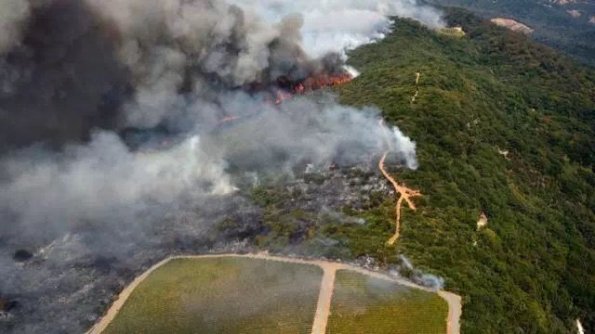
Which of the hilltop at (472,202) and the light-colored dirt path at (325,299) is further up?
the light-colored dirt path at (325,299)

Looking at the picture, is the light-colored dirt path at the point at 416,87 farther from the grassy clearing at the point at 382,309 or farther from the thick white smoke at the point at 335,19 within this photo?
the grassy clearing at the point at 382,309

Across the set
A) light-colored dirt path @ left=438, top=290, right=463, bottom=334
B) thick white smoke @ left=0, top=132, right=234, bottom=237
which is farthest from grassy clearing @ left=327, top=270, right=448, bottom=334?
thick white smoke @ left=0, top=132, right=234, bottom=237

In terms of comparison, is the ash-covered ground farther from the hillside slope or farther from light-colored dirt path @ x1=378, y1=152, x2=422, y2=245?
the hillside slope

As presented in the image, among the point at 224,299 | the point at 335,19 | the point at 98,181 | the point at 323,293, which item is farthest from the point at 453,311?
the point at 335,19

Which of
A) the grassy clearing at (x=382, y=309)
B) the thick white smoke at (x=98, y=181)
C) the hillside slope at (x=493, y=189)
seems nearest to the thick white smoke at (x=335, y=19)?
the hillside slope at (x=493, y=189)

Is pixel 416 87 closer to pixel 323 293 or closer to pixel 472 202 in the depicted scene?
pixel 472 202

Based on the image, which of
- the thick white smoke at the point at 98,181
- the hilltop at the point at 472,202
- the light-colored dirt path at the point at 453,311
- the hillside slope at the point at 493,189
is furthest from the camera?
the thick white smoke at the point at 98,181
